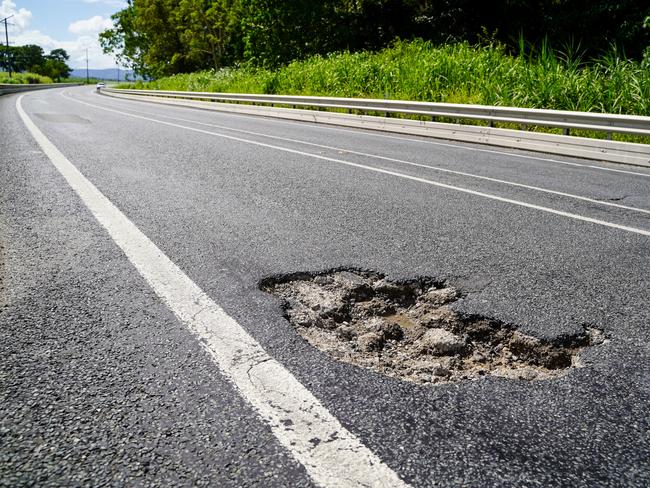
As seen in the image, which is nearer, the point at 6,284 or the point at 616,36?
the point at 6,284

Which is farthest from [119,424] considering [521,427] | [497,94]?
[497,94]

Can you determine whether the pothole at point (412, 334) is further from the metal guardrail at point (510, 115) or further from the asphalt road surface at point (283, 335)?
the metal guardrail at point (510, 115)

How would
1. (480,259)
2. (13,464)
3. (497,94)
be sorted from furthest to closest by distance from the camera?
(497,94) < (480,259) < (13,464)

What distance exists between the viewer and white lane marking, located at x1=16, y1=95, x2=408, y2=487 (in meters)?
1.60

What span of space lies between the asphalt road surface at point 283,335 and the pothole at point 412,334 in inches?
3.4

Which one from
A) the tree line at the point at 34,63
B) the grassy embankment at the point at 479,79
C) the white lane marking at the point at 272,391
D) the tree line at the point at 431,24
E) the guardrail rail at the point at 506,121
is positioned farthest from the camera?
the tree line at the point at 34,63

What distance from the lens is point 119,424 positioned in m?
1.79

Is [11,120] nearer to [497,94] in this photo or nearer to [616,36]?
[497,94]

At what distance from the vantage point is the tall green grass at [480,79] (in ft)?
33.5

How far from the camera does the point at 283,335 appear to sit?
8.00 ft

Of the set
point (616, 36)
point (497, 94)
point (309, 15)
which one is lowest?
point (497, 94)

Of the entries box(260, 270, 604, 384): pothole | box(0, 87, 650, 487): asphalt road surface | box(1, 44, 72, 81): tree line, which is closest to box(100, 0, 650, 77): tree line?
box(0, 87, 650, 487): asphalt road surface

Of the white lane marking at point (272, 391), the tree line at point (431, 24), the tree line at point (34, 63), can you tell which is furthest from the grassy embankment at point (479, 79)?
the tree line at point (34, 63)

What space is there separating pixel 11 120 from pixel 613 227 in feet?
49.9
